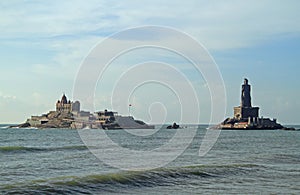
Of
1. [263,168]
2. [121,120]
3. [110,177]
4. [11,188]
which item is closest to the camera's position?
[11,188]

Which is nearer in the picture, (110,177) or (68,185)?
(68,185)

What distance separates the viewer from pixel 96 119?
181250 millimetres

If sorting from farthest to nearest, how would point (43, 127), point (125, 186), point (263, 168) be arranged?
1. point (43, 127)
2. point (263, 168)
3. point (125, 186)

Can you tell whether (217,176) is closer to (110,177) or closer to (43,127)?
(110,177)

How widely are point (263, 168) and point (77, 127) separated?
147559 millimetres

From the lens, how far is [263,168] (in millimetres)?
35844

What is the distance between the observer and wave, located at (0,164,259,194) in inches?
951

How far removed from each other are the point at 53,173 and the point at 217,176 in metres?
10.5

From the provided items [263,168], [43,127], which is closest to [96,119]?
[43,127]

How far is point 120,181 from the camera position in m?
27.4

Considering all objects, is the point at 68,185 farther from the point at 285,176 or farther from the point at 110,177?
the point at 285,176

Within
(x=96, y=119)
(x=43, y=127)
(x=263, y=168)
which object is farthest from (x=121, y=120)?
(x=263, y=168)

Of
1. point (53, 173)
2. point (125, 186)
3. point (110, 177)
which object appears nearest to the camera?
point (125, 186)

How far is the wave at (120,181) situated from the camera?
24.2 meters
